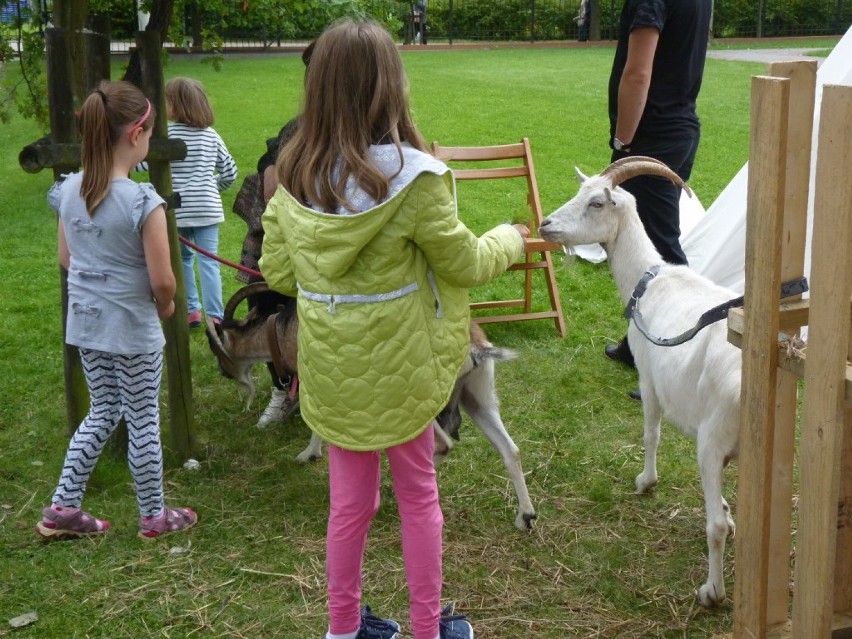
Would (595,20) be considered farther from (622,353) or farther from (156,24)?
(156,24)

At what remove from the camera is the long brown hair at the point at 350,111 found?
114 inches

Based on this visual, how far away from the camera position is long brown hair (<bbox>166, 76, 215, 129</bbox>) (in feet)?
22.0

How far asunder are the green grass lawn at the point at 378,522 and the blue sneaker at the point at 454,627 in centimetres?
18

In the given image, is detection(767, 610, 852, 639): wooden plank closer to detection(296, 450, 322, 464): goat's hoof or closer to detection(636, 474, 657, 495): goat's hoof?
detection(636, 474, 657, 495): goat's hoof

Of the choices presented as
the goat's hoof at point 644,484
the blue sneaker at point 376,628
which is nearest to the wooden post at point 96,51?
the blue sneaker at point 376,628

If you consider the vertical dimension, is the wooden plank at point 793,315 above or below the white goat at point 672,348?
above

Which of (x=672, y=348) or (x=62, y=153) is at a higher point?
(x=62, y=153)

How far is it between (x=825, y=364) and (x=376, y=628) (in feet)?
6.24

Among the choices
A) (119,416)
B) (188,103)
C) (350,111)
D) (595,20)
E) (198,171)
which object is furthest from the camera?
(595,20)

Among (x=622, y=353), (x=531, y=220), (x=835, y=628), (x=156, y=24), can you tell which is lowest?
(x=622, y=353)

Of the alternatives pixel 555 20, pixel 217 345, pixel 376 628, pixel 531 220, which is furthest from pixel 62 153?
pixel 555 20

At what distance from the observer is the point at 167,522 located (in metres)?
4.54

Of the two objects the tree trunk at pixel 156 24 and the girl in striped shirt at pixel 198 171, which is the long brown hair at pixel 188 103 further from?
the tree trunk at pixel 156 24

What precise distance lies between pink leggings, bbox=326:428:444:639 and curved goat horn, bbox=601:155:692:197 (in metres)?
2.09
